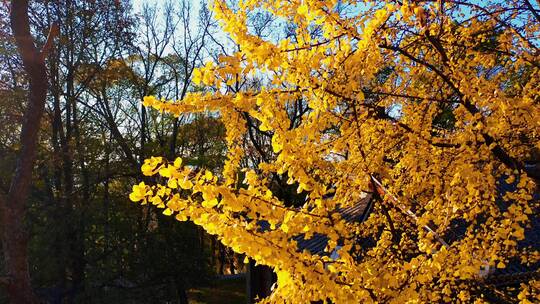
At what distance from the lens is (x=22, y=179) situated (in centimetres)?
622

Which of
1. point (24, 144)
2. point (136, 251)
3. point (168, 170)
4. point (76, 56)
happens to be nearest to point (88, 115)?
point (76, 56)

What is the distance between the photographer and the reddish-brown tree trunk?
585cm

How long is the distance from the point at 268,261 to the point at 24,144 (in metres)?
5.55

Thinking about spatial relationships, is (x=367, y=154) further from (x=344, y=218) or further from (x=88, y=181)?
(x=88, y=181)

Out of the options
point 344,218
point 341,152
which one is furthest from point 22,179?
point 344,218

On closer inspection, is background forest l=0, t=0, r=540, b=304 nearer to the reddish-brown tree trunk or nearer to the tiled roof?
the reddish-brown tree trunk

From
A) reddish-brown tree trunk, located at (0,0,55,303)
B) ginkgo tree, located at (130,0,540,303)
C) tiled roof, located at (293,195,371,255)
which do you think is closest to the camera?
ginkgo tree, located at (130,0,540,303)

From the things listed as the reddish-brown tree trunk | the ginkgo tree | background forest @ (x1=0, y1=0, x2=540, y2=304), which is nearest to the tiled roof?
background forest @ (x1=0, y1=0, x2=540, y2=304)

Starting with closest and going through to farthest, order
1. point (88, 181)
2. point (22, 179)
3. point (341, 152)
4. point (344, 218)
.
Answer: point (341, 152) → point (22, 179) → point (344, 218) → point (88, 181)

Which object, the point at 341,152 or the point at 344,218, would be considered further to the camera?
the point at 344,218

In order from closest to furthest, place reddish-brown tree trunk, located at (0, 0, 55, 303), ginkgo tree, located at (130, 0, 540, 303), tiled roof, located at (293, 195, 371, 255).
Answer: ginkgo tree, located at (130, 0, 540, 303), reddish-brown tree trunk, located at (0, 0, 55, 303), tiled roof, located at (293, 195, 371, 255)

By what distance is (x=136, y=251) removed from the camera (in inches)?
453

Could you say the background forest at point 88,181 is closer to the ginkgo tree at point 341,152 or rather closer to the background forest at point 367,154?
the background forest at point 367,154

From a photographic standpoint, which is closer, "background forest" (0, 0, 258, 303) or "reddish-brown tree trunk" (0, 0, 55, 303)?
"reddish-brown tree trunk" (0, 0, 55, 303)
